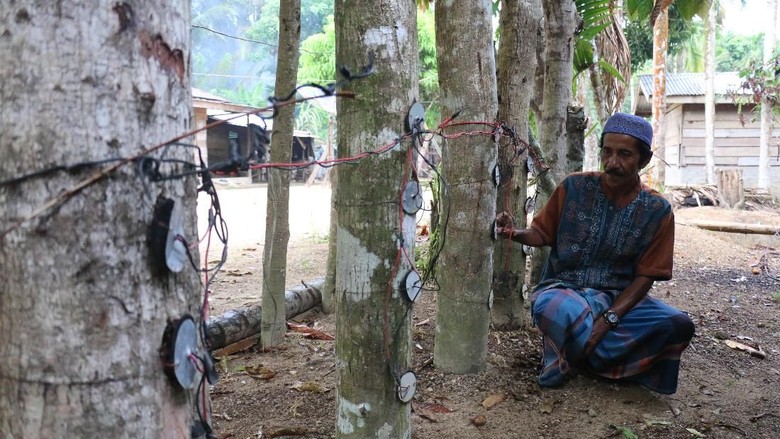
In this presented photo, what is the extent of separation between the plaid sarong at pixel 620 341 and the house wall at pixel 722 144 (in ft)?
54.6

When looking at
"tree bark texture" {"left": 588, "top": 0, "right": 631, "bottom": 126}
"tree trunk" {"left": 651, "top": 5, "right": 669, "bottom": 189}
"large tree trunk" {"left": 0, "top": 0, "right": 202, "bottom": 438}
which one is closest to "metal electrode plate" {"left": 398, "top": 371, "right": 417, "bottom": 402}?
"large tree trunk" {"left": 0, "top": 0, "right": 202, "bottom": 438}

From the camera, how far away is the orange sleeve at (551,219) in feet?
11.5

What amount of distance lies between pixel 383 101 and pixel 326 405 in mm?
1783

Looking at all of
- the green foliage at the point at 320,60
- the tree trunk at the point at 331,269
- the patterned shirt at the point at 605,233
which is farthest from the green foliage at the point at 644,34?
the patterned shirt at the point at 605,233

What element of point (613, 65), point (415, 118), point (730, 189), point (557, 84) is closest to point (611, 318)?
point (415, 118)

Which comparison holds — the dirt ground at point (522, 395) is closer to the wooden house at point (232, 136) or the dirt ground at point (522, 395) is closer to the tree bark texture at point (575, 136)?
the wooden house at point (232, 136)

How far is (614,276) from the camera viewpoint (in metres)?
3.43

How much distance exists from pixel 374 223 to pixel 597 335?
1785mm

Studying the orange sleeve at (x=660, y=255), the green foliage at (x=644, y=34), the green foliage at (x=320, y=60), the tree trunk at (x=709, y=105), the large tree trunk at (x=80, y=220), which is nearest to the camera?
the large tree trunk at (x=80, y=220)

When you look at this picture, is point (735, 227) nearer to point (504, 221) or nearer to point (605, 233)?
point (605, 233)

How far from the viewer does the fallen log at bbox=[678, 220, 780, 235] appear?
30.7 feet

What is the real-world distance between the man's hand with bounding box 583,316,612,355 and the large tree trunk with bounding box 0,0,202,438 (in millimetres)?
2650

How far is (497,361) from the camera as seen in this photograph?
3.53 metres

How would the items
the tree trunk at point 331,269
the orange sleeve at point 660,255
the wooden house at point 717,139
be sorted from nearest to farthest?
the orange sleeve at point 660,255, the tree trunk at point 331,269, the wooden house at point 717,139
